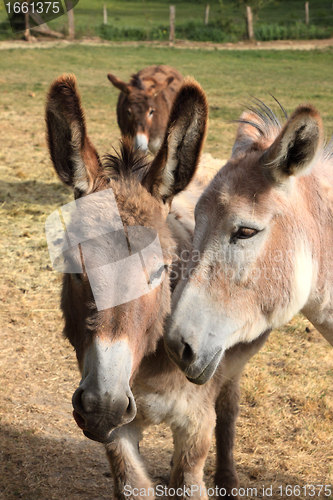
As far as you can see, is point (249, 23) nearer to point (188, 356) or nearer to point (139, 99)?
point (139, 99)

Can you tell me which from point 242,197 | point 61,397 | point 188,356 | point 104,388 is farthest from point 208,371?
point 61,397

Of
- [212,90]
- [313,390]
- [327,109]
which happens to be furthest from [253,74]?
[313,390]

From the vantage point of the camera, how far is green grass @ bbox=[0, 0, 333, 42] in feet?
93.8

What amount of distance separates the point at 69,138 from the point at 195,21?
32.3 m

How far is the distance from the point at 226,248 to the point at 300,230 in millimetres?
392

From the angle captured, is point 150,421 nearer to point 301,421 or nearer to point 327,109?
point 301,421

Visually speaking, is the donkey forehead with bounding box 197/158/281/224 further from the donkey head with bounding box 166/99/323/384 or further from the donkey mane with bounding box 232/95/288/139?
the donkey mane with bounding box 232/95/288/139

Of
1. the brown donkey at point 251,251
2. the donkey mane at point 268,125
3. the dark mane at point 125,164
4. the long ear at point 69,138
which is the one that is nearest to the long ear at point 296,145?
the brown donkey at point 251,251

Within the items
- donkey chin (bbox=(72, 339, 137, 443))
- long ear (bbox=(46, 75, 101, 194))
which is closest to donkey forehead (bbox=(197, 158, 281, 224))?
long ear (bbox=(46, 75, 101, 194))

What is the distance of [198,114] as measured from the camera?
223 centimetres

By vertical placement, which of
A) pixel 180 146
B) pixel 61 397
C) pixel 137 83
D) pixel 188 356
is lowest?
pixel 61 397

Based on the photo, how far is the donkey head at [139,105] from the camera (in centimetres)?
856

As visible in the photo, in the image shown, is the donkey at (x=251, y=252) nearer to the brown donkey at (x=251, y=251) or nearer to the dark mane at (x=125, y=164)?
the brown donkey at (x=251, y=251)

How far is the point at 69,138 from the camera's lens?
2.23 meters
